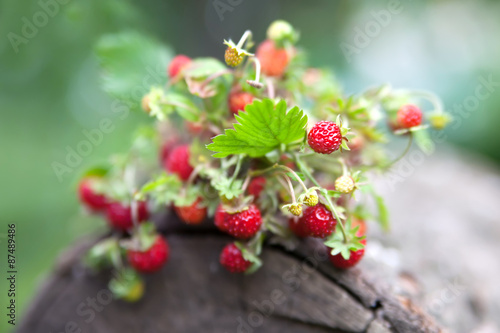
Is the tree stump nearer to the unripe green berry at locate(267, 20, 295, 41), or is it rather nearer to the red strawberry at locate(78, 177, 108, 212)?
the red strawberry at locate(78, 177, 108, 212)

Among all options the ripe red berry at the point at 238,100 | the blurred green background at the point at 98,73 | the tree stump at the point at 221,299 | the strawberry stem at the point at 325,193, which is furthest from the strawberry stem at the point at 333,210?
the blurred green background at the point at 98,73

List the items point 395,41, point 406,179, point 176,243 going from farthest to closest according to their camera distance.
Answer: point 395,41 < point 406,179 < point 176,243

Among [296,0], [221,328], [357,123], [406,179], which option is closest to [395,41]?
[296,0]

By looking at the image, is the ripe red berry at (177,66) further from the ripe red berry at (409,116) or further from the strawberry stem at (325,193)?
the ripe red berry at (409,116)

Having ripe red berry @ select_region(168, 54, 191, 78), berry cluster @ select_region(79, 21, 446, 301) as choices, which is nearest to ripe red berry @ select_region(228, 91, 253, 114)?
berry cluster @ select_region(79, 21, 446, 301)

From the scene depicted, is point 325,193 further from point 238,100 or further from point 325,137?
point 238,100

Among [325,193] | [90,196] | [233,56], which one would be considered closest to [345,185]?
[325,193]

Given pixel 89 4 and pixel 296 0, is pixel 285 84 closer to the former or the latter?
pixel 89 4
